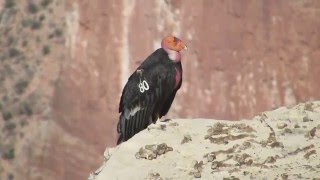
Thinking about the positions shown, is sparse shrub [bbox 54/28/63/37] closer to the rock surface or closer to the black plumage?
the black plumage

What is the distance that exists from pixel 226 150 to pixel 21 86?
21923 mm

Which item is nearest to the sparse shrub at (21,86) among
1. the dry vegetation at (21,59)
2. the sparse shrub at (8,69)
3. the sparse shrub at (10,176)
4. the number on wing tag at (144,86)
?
the dry vegetation at (21,59)

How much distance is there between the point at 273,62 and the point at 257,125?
50.5 feet

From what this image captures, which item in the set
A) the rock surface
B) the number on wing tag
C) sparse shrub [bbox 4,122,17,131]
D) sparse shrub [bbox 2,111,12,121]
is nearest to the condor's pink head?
the number on wing tag

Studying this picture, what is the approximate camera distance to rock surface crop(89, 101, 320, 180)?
19.1 ft

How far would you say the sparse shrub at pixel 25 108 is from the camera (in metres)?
26.8

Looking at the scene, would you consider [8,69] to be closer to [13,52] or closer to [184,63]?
[13,52]

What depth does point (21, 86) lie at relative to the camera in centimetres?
2752

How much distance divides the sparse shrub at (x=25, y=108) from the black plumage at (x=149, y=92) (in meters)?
18.2

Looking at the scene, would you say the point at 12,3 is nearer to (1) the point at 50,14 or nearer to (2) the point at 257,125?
(1) the point at 50,14

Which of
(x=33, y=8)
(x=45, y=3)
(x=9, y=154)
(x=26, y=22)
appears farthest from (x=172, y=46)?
(x=33, y=8)

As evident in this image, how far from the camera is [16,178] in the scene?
2595 cm

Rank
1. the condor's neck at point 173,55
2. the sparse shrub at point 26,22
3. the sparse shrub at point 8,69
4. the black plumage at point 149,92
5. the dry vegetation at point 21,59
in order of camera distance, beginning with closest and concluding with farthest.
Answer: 1. the black plumage at point 149,92
2. the condor's neck at point 173,55
3. the dry vegetation at point 21,59
4. the sparse shrub at point 8,69
5. the sparse shrub at point 26,22

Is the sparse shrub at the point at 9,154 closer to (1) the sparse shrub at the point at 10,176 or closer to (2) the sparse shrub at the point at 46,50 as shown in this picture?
(1) the sparse shrub at the point at 10,176
